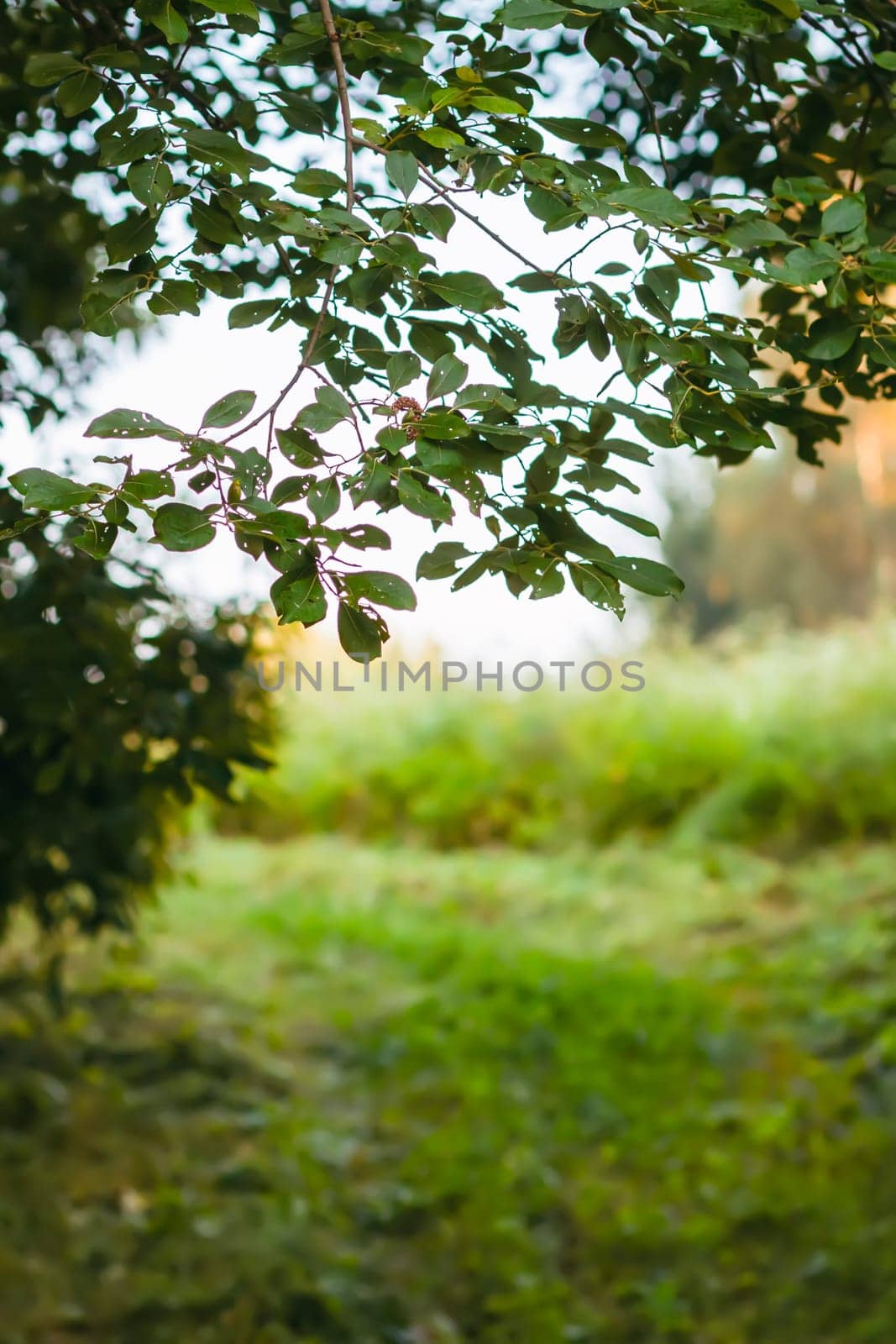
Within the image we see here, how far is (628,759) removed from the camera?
6.83 m

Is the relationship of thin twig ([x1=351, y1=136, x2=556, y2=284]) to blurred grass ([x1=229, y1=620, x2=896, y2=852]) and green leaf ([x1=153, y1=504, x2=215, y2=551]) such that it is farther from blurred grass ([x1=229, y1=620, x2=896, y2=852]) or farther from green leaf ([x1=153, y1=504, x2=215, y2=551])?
blurred grass ([x1=229, y1=620, x2=896, y2=852])

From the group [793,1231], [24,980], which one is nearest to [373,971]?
[24,980]

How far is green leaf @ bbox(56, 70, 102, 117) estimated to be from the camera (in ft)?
4.64

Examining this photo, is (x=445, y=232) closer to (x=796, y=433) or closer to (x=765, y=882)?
(x=796, y=433)

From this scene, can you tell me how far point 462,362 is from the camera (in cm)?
124

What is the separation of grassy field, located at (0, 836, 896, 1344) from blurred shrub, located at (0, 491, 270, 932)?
1.01 metres

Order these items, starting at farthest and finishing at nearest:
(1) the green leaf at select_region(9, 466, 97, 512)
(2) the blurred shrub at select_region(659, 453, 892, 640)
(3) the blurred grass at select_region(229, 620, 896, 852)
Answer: (2) the blurred shrub at select_region(659, 453, 892, 640), (3) the blurred grass at select_region(229, 620, 896, 852), (1) the green leaf at select_region(9, 466, 97, 512)

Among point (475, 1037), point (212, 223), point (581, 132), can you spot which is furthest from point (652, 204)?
point (475, 1037)

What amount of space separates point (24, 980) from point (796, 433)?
3658 mm

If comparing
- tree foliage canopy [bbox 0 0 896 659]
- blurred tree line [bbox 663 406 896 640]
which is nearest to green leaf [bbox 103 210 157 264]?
tree foliage canopy [bbox 0 0 896 659]

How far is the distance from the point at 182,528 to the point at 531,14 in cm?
64

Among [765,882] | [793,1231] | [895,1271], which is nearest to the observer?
[895,1271]

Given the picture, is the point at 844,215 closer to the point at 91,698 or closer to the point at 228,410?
the point at 228,410

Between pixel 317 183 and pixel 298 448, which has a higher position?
pixel 317 183
